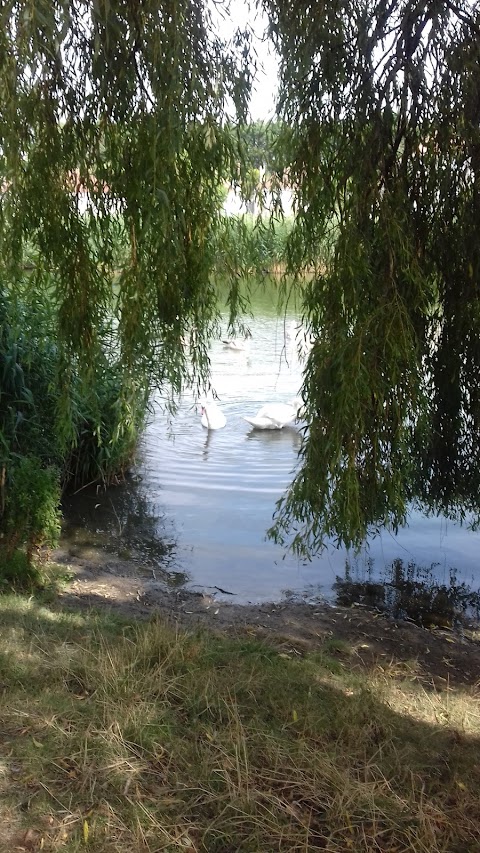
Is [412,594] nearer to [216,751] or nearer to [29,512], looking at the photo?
[29,512]

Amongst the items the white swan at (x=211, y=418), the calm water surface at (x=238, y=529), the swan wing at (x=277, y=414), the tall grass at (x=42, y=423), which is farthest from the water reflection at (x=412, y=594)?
the white swan at (x=211, y=418)

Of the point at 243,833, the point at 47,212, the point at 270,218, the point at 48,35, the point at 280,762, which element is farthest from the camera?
the point at 270,218

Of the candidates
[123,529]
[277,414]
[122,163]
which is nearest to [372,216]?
[122,163]

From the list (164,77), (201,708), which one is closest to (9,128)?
(164,77)

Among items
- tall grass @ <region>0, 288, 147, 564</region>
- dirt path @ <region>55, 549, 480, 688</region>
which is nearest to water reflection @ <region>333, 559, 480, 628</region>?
dirt path @ <region>55, 549, 480, 688</region>

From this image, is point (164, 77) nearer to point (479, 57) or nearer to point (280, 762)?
point (479, 57)

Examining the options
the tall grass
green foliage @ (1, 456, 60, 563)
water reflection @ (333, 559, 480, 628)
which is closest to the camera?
the tall grass

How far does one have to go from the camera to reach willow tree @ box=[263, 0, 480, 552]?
382 centimetres

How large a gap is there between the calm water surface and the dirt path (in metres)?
0.39

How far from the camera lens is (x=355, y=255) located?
12.5 feet

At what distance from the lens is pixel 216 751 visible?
303 centimetres

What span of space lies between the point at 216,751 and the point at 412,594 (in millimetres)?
3216

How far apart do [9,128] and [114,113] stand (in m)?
0.49

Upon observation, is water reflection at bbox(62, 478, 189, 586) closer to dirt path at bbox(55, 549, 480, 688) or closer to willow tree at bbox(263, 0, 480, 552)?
dirt path at bbox(55, 549, 480, 688)
